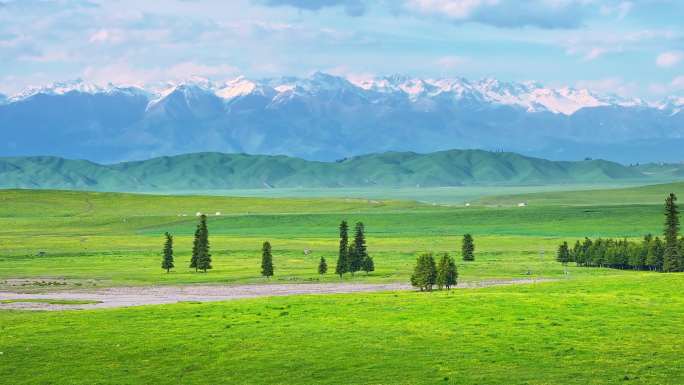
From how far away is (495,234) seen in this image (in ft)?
580

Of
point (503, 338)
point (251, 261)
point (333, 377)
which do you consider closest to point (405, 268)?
point (251, 261)

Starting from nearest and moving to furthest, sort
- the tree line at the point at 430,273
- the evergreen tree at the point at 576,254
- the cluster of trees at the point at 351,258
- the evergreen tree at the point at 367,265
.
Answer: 1. the tree line at the point at 430,273
2. the cluster of trees at the point at 351,258
3. the evergreen tree at the point at 367,265
4. the evergreen tree at the point at 576,254

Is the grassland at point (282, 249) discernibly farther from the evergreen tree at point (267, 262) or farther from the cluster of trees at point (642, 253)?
the cluster of trees at point (642, 253)

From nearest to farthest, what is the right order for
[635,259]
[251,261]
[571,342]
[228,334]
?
[571,342], [228,334], [635,259], [251,261]

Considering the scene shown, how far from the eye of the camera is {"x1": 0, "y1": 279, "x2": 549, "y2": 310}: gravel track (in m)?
67.8

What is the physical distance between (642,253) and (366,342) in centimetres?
6972

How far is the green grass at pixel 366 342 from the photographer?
34.3 metres

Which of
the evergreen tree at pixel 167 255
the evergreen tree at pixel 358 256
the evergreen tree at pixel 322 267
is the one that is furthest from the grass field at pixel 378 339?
the evergreen tree at pixel 167 255

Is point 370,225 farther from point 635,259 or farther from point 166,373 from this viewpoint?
point 166,373

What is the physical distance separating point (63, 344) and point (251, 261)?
263 ft

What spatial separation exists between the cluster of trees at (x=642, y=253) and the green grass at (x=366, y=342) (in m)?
40.1

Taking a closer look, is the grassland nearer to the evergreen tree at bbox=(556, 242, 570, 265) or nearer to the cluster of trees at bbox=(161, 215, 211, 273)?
the cluster of trees at bbox=(161, 215, 211, 273)

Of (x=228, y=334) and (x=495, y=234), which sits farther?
(x=495, y=234)

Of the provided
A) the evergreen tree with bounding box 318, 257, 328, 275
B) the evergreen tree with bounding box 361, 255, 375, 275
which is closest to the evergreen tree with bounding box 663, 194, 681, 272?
the evergreen tree with bounding box 361, 255, 375, 275
